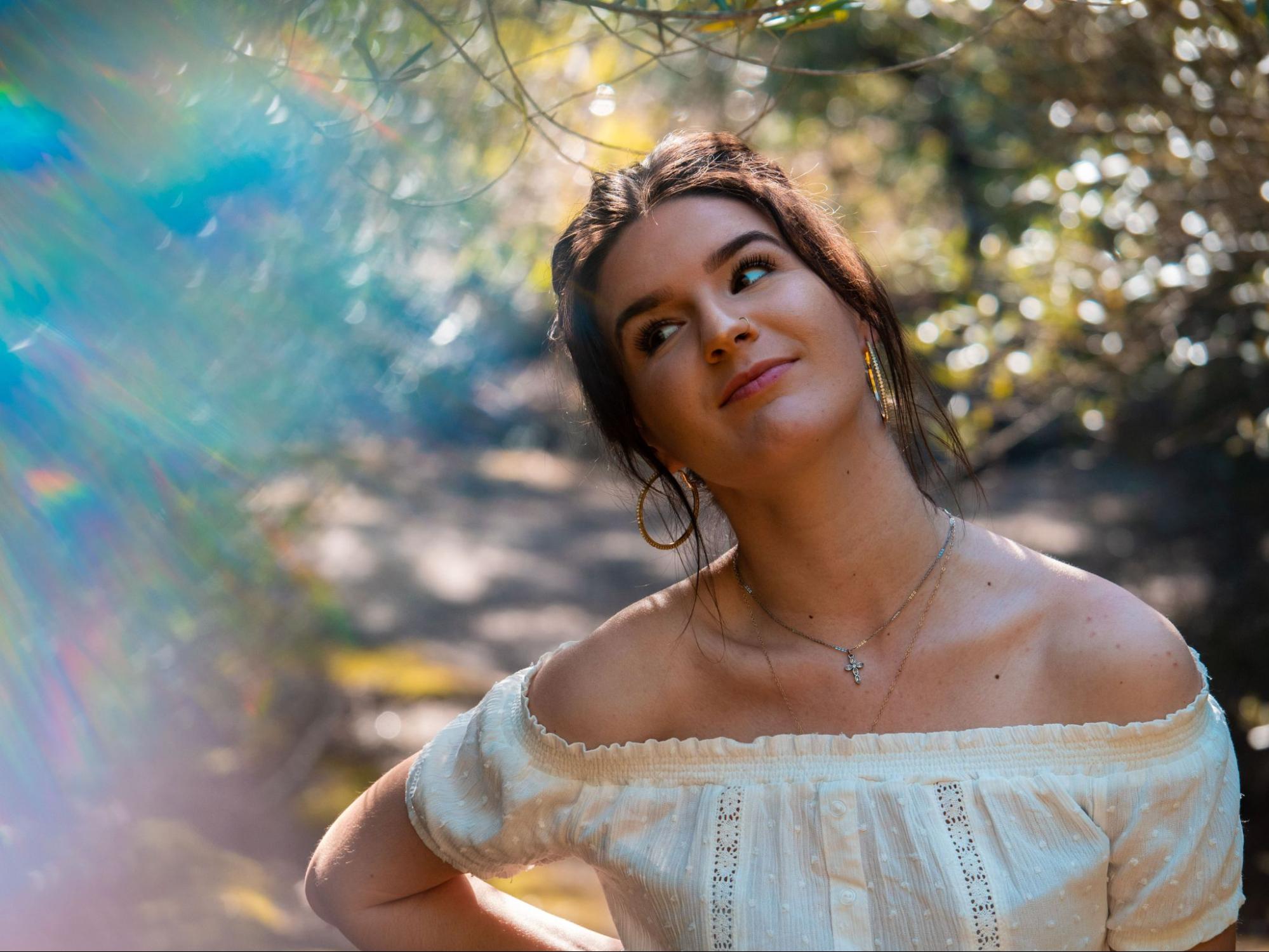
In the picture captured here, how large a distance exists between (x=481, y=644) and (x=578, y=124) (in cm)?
282

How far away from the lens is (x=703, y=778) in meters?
1.93

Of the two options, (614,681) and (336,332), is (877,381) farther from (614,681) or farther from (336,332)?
(336,332)

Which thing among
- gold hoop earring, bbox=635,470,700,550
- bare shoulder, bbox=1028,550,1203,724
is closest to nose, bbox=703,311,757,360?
gold hoop earring, bbox=635,470,700,550

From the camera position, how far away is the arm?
214 centimetres

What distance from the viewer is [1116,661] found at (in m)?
1.78

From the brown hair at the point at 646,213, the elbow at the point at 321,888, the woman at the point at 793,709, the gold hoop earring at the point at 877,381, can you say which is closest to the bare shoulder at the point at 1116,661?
the woman at the point at 793,709

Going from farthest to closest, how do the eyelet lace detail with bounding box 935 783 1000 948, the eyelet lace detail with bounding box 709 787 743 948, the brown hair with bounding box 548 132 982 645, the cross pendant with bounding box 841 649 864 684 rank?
the brown hair with bounding box 548 132 982 645
the cross pendant with bounding box 841 649 864 684
the eyelet lace detail with bounding box 709 787 743 948
the eyelet lace detail with bounding box 935 783 1000 948

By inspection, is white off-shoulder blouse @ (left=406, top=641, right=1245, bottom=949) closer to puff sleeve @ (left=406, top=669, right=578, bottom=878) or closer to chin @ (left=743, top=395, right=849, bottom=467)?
puff sleeve @ (left=406, top=669, right=578, bottom=878)

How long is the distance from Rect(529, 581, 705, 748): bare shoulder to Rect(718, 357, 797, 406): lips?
1.40 feet

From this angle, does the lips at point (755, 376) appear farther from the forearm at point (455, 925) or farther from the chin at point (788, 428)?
the forearm at point (455, 925)

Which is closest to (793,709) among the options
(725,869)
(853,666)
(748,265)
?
(853,666)

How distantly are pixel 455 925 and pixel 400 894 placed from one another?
0.38 ft

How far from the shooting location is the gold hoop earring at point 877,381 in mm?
2128

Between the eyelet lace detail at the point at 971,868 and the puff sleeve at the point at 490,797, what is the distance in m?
0.59
